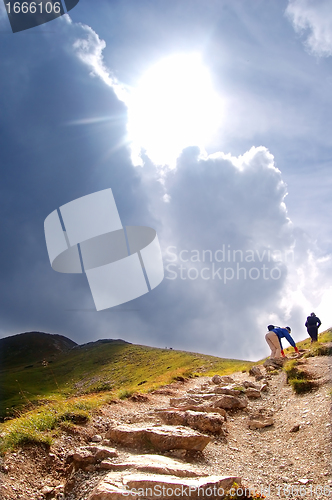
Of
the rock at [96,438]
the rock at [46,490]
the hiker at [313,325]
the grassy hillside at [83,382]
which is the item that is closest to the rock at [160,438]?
the rock at [96,438]

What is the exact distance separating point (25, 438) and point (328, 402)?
7865 millimetres

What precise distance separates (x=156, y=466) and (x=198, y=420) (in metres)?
3.02

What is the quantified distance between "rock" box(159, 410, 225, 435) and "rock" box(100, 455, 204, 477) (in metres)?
2.07

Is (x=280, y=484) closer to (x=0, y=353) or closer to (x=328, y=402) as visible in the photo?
(x=328, y=402)

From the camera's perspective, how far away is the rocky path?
15.4ft

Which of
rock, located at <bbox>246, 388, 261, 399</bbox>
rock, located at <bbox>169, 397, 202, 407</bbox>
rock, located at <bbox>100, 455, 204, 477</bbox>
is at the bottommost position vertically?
rock, located at <bbox>246, 388, 261, 399</bbox>

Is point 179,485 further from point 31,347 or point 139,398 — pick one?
point 31,347

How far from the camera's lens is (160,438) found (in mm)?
6414

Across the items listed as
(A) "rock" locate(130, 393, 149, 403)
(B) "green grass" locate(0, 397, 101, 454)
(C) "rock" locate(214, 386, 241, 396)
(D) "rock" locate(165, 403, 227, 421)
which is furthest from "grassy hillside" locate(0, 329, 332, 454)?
(C) "rock" locate(214, 386, 241, 396)

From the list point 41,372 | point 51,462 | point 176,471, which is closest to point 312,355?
point 176,471

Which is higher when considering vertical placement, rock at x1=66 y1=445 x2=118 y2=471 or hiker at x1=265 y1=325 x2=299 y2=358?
hiker at x1=265 y1=325 x2=299 y2=358

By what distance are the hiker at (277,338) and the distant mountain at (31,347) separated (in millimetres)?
159675

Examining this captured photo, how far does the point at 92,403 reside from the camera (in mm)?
9906

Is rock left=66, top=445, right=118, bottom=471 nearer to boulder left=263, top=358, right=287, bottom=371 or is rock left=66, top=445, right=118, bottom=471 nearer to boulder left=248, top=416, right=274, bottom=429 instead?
boulder left=248, top=416, right=274, bottom=429
